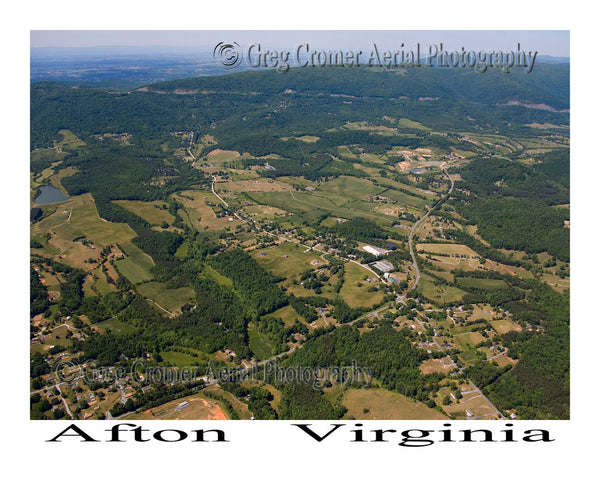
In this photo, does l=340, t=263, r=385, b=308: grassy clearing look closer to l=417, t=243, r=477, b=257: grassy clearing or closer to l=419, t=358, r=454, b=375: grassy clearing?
l=419, t=358, r=454, b=375: grassy clearing

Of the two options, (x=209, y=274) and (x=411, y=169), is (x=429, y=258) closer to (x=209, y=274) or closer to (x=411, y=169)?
(x=209, y=274)

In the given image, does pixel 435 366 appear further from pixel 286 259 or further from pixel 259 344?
pixel 286 259

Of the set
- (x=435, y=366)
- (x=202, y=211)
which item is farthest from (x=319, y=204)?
(x=435, y=366)

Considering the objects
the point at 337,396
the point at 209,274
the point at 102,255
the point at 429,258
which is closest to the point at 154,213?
the point at 102,255

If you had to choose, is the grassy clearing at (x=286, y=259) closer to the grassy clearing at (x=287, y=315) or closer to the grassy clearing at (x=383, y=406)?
the grassy clearing at (x=287, y=315)

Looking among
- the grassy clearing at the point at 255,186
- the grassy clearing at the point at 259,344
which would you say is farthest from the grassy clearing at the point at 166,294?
the grassy clearing at the point at 255,186

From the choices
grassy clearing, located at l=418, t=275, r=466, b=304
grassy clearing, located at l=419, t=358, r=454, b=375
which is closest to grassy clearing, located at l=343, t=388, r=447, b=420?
grassy clearing, located at l=419, t=358, r=454, b=375
